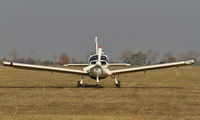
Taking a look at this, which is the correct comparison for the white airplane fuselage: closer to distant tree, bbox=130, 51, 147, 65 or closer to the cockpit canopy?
the cockpit canopy

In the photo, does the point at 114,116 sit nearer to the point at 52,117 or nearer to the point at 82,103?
the point at 52,117

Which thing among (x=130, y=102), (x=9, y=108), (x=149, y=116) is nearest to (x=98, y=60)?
(x=130, y=102)

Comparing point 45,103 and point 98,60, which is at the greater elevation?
point 98,60

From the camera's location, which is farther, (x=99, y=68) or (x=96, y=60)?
(x=96, y=60)

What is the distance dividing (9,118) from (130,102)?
586 centimetres

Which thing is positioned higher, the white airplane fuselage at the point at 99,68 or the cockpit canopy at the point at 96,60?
the cockpit canopy at the point at 96,60

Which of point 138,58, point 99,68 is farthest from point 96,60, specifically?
point 138,58

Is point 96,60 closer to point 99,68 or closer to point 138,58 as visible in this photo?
point 99,68

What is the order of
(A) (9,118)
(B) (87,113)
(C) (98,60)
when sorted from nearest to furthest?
1. (A) (9,118)
2. (B) (87,113)
3. (C) (98,60)

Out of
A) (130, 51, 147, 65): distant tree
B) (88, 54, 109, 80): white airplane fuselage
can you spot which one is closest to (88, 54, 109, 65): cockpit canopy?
(88, 54, 109, 80): white airplane fuselage

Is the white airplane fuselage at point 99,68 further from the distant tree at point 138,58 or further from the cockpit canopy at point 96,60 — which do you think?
the distant tree at point 138,58

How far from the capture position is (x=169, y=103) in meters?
15.8

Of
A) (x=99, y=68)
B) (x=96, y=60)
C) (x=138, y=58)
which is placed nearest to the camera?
(x=99, y=68)

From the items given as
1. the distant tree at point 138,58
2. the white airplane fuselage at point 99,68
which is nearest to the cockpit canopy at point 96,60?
the white airplane fuselage at point 99,68
